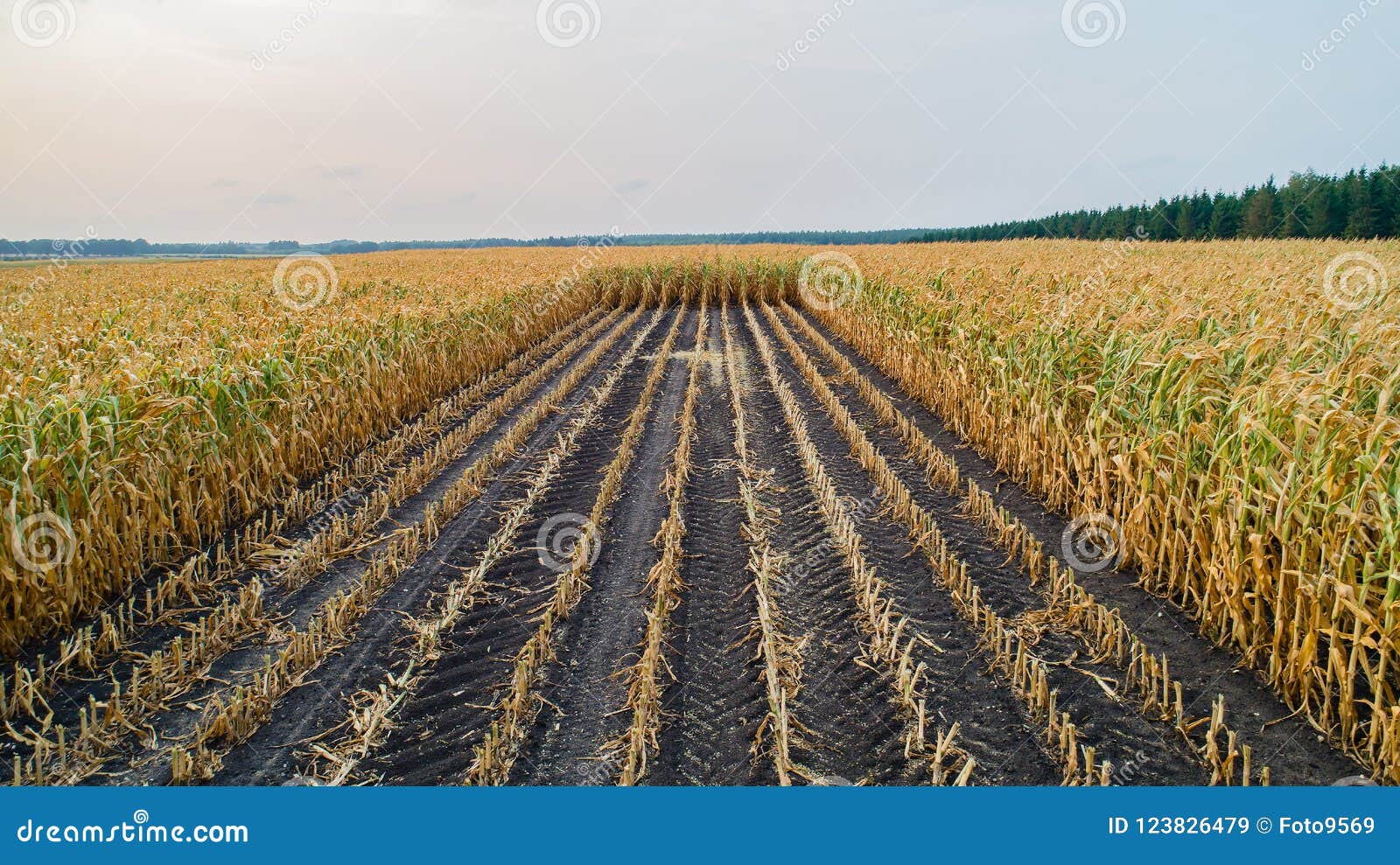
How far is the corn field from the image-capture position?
3.98 meters

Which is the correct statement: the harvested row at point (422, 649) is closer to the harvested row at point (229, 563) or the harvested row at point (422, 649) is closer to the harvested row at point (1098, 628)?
the harvested row at point (229, 563)

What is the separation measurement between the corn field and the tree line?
41.2 metres

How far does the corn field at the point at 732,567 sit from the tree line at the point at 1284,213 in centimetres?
4122

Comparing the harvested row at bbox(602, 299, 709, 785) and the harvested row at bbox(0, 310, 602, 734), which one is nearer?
the harvested row at bbox(602, 299, 709, 785)

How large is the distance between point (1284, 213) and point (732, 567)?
2354 inches

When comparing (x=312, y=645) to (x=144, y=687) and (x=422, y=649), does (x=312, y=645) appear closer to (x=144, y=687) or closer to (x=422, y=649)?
(x=422, y=649)

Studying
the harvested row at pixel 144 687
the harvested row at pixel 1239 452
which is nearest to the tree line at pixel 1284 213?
the harvested row at pixel 1239 452

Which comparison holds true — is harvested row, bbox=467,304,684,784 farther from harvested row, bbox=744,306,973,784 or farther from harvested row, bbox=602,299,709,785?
harvested row, bbox=744,306,973,784

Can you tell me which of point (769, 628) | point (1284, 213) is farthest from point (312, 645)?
point (1284, 213)

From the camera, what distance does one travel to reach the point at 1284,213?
49625mm

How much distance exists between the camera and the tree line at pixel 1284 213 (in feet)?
139

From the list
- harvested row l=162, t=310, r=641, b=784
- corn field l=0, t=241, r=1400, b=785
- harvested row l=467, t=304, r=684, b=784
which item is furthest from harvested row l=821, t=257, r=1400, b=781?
harvested row l=162, t=310, r=641, b=784

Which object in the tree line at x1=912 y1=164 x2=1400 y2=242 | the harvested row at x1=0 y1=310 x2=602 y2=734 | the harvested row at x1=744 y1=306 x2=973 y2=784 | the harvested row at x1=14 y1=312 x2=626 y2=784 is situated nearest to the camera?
the harvested row at x1=14 y1=312 x2=626 y2=784

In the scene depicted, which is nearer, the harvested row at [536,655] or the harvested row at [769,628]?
the harvested row at [536,655]
